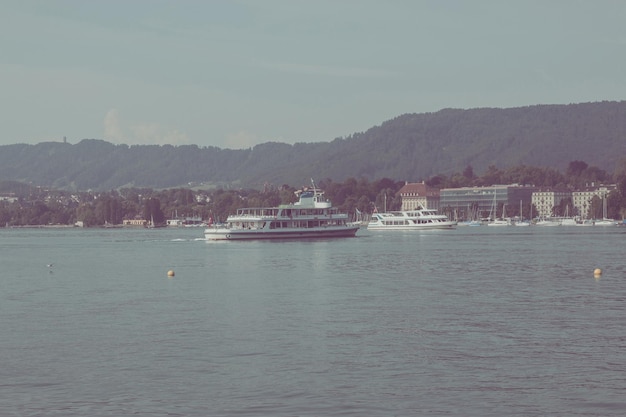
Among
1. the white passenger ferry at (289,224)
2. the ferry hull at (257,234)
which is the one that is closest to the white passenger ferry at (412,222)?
the white passenger ferry at (289,224)

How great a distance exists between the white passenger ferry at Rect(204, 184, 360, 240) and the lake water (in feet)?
214

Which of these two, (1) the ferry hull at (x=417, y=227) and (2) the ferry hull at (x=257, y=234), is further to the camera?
(1) the ferry hull at (x=417, y=227)

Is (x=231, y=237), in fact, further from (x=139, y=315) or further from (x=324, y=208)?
(x=139, y=315)

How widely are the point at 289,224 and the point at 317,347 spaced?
301ft

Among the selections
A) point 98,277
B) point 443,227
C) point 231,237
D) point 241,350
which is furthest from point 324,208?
point 241,350

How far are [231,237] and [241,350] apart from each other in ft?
294

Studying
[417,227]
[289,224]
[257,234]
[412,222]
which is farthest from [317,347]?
[412,222]

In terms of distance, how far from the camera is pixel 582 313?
34.7 metres

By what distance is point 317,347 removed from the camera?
27.8 metres

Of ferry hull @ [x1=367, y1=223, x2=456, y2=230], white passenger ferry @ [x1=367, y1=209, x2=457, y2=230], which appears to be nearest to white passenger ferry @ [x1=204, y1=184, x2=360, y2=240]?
ferry hull @ [x1=367, y1=223, x2=456, y2=230]

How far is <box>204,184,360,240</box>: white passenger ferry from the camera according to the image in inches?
4626

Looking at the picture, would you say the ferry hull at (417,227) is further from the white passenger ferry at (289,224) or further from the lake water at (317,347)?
the lake water at (317,347)

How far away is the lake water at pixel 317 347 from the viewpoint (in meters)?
21.5

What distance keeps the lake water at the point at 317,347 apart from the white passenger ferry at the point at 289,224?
65250 mm
